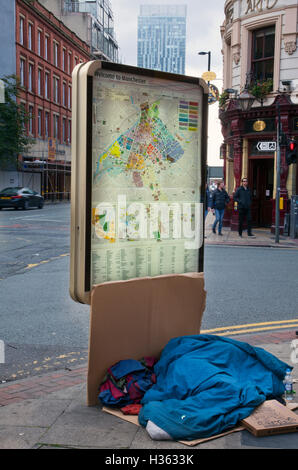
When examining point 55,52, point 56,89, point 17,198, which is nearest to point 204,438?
point 17,198

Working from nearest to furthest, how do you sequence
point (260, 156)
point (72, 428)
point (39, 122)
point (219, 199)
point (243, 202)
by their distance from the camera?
point (72, 428) < point (243, 202) < point (219, 199) < point (260, 156) < point (39, 122)

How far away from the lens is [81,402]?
169 inches

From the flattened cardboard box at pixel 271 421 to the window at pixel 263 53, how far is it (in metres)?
19.0

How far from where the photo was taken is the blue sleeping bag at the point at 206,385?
369 cm

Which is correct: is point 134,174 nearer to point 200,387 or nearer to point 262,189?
point 200,387

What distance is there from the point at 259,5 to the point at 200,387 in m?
20.0

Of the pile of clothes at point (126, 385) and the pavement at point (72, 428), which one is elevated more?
the pile of clothes at point (126, 385)

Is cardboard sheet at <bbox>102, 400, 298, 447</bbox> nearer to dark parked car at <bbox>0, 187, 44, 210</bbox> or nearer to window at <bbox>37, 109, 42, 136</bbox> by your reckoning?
dark parked car at <bbox>0, 187, 44, 210</bbox>

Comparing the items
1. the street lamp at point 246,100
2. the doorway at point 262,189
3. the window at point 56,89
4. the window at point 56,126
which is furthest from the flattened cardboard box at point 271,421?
the window at point 56,89

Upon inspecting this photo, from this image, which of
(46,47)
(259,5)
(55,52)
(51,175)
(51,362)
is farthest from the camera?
(55,52)

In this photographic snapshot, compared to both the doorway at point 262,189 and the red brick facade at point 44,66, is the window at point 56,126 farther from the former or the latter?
the doorway at point 262,189

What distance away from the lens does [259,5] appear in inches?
828

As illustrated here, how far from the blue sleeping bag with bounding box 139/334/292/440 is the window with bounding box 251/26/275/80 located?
1850cm

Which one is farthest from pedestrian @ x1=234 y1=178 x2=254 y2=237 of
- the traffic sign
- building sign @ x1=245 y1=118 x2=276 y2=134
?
building sign @ x1=245 y1=118 x2=276 y2=134
